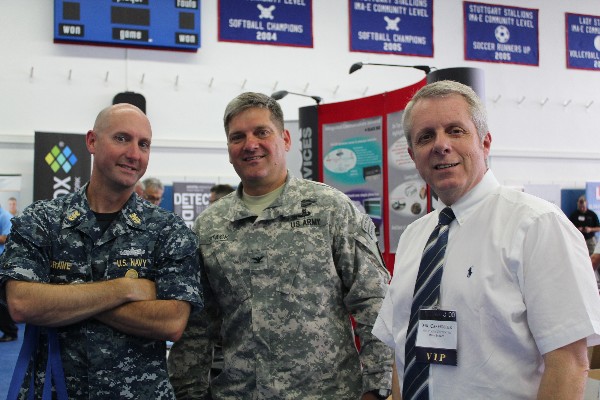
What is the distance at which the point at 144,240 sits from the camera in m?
2.02

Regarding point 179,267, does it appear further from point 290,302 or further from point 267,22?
point 267,22

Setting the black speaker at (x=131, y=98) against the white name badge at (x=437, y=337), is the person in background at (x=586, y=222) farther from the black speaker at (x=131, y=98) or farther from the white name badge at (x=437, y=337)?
the white name badge at (x=437, y=337)

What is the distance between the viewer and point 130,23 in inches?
343

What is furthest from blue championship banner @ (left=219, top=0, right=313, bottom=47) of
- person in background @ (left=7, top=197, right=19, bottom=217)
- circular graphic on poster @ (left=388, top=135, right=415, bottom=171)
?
circular graphic on poster @ (left=388, top=135, right=415, bottom=171)

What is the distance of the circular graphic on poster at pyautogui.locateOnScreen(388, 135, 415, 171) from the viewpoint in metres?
4.31

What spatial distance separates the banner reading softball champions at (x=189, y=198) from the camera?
8.79 metres

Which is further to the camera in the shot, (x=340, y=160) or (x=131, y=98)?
(x=131, y=98)

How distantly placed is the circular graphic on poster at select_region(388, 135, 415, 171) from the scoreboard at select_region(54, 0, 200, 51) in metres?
5.50

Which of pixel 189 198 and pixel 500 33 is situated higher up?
pixel 500 33

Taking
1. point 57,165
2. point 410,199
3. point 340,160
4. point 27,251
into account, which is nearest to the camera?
point 27,251

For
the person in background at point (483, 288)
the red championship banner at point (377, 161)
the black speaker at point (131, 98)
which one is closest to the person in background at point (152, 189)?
the black speaker at point (131, 98)

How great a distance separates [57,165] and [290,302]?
6951 mm

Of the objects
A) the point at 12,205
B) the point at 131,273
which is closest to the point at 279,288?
the point at 131,273

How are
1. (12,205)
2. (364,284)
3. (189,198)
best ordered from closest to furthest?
(364,284), (12,205), (189,198)
